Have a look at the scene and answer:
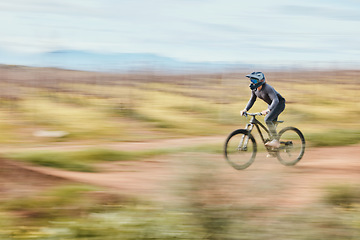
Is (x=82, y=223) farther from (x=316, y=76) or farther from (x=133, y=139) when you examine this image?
(x=316, y=76)

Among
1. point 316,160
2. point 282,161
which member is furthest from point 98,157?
point 316,160

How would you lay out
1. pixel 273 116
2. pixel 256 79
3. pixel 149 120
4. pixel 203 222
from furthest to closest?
pixel 149 120 → pixel 273 116 → pixel 256 79 → pixel 203 222

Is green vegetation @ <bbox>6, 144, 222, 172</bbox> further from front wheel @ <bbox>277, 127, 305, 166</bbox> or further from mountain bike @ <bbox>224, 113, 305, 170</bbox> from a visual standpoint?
mountain bike @ <bbox>224, 113, 305, 170</bbox>

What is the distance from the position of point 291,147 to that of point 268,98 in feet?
3.91

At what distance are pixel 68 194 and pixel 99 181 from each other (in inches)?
62.1

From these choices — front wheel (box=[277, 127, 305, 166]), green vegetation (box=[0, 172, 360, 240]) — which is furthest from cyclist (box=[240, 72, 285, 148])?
green vegetation (box=[0, 172, 360, 240])

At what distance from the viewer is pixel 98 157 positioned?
411 inches

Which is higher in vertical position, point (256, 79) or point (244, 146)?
point (256, 79)

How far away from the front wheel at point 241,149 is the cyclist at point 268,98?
15.3 inches

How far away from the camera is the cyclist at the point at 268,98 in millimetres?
8250

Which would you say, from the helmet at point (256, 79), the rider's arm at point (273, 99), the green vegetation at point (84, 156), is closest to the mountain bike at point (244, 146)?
the rider's arm at point (273, 99)

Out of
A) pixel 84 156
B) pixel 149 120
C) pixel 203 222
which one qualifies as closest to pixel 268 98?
pixel 84 156

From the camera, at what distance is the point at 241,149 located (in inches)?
338

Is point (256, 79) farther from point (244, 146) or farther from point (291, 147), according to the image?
point (291, 147)
